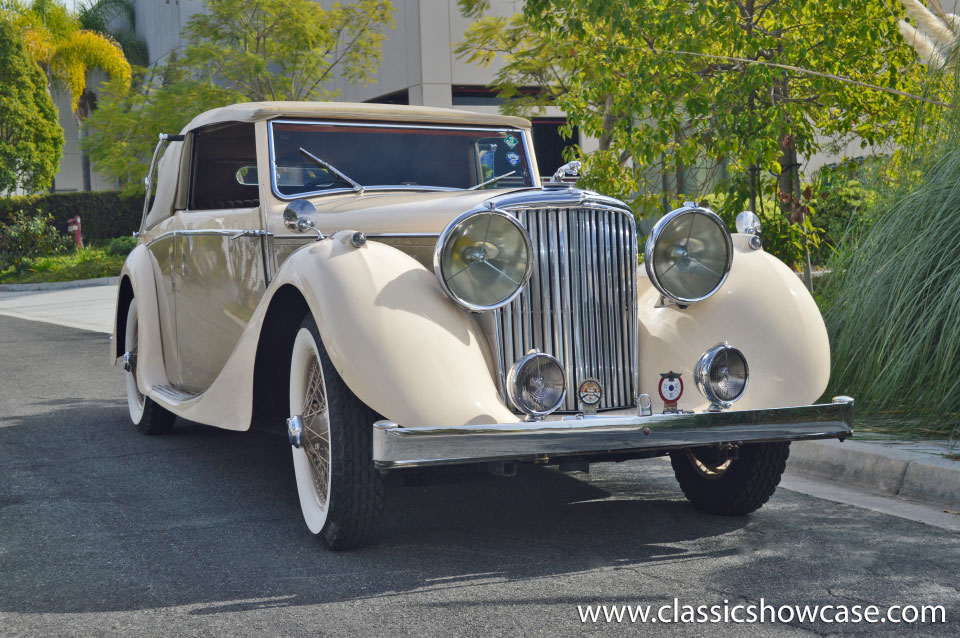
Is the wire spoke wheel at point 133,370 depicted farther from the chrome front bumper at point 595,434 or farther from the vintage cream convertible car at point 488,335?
the chrome front bumper at point 595,434

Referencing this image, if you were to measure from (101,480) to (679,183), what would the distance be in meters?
6.55

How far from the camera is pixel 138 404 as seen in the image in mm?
6855

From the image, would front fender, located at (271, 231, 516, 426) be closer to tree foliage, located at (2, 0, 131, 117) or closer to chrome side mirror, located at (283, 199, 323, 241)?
chrome side mirror, located at (283, 199, 323, 241)

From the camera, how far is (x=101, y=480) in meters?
5.40

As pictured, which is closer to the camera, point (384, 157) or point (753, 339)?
point (753, 339)

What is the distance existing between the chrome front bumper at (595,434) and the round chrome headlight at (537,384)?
0.18m

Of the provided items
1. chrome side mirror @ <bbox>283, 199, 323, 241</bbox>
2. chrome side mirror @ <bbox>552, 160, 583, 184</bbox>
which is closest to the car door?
chrome side mirror @ <bbox>283, 199, 323, 241</bbox>

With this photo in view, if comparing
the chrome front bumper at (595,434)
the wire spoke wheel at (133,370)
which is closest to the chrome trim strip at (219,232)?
the wire spoke wheel at (133,370)

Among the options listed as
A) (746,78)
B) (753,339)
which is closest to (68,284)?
(746,78)

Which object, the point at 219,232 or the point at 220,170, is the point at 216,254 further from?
the point at 220,170

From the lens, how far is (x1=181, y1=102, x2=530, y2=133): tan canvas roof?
5.25 metres

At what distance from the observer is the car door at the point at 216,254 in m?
5.11

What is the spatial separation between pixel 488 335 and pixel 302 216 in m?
1.02

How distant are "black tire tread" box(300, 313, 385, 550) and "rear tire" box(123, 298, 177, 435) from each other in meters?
3.02
